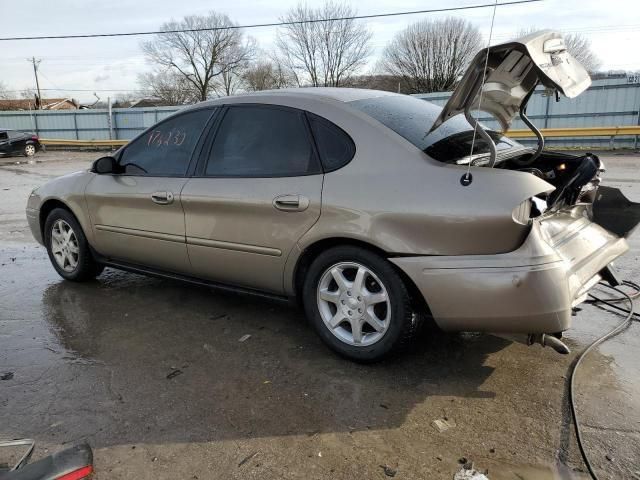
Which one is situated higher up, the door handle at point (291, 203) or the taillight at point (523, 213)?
the taillight at point (523, 213)

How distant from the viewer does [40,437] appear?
2.62 meters

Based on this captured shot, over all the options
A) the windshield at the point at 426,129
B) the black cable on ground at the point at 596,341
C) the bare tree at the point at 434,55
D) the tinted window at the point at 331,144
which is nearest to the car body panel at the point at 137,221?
the tinted window at the point at 331,144

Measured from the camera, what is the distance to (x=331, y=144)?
323 cm

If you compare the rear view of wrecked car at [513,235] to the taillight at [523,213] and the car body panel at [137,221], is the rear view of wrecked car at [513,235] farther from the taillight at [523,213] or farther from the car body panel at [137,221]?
the car body panel at [137,221]

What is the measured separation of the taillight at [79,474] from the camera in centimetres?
158

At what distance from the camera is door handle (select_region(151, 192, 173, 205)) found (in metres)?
3.94

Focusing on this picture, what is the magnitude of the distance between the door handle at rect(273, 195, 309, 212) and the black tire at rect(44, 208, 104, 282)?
2.37 m

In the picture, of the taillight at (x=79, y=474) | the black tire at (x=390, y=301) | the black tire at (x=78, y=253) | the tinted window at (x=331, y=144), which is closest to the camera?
the taillight at (x=79, y=474)

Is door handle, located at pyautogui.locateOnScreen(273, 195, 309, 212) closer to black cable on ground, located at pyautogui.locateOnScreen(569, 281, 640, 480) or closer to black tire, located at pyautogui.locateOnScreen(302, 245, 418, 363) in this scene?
black tire, located at pyautogui.locateOnScreen(302, 245, 418, 363)

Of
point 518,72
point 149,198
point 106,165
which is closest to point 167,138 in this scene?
point 149,198

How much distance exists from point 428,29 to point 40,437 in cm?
4559

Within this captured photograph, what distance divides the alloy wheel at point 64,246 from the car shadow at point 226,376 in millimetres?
731

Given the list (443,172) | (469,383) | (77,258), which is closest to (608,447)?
(469,383)

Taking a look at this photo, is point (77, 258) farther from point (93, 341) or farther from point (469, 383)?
point (469, 383)
